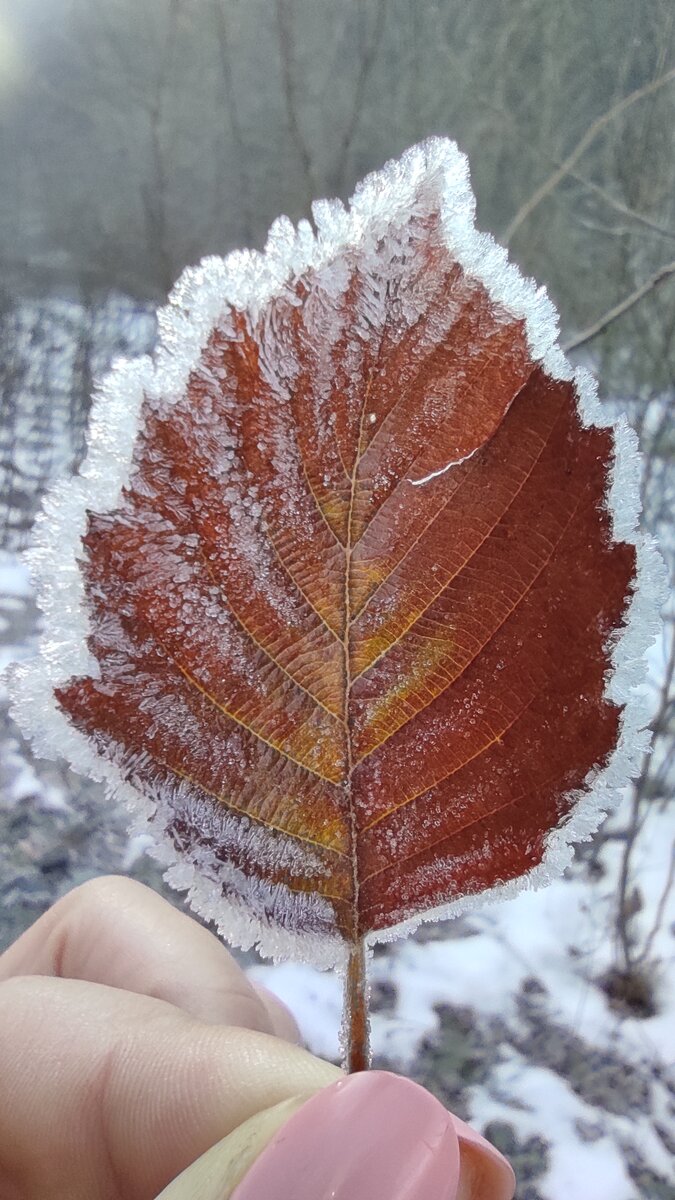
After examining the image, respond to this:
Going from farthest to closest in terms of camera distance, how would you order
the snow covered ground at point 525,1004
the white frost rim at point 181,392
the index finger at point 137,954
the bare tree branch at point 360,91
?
the bare tree branch at point 360,91, the snow covered ground at point 525,1004, the index finger at point 137,954, the white frost rim at point 181,392

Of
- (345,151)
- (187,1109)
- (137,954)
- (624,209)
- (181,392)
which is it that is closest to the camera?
(181,392)

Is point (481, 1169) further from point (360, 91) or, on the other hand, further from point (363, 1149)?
point (360, 91)

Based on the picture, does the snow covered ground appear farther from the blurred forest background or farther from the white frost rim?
the white frost rim

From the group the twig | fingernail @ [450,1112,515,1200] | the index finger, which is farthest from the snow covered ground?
fingernail @ [450,1112,515,1200]

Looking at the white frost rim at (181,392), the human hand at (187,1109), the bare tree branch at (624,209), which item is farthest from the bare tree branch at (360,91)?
the human hand at (187,1109)

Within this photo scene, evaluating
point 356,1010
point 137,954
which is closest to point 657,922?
point 137,954

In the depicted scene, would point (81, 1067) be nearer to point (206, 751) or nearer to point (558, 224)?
point (206, 751)

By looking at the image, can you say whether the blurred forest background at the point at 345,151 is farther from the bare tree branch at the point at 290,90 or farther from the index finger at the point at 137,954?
the index finger at the point at 137,954
